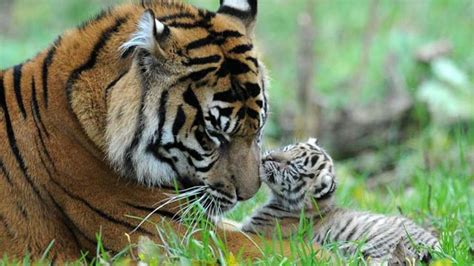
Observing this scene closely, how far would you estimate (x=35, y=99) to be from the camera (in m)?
5.55

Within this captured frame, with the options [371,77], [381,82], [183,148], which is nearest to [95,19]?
[183,148]

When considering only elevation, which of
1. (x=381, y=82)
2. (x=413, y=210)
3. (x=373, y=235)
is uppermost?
(x=373, y=235)

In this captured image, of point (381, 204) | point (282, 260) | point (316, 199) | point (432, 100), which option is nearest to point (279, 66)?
point (432, 100)

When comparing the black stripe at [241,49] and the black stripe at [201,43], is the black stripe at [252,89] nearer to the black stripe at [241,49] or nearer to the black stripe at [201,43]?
the black stripe at [241,49]

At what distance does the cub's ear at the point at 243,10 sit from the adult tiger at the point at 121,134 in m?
0.33

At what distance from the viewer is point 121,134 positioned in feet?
17.5

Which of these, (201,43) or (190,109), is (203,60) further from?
(190,109)

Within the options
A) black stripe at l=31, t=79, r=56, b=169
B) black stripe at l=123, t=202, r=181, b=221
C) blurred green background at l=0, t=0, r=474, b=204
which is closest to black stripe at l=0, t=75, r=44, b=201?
black stripe at l=31, t=79, r=56, b=169

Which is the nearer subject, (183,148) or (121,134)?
(121,134)

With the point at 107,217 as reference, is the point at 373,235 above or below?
below

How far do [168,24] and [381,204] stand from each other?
9.02ft

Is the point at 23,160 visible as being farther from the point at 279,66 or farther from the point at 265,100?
the point at 279,66

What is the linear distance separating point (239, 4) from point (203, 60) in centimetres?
68

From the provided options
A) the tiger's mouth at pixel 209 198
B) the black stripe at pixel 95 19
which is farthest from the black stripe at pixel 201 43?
the tiger's mouth at pixel 209 198
